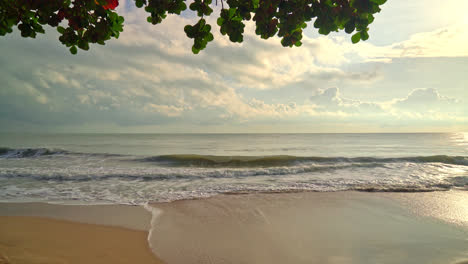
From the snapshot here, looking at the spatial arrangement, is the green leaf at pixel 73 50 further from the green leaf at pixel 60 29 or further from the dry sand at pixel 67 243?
the dry sand at pixel 67 243

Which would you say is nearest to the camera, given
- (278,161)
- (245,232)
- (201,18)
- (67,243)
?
(201,18)

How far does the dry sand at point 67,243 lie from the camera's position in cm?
332

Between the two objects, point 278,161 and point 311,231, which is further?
point 278,161

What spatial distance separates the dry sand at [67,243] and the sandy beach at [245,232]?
14 millimetres

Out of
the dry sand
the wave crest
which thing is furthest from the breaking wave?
the dry sand

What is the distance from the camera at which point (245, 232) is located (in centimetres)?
438

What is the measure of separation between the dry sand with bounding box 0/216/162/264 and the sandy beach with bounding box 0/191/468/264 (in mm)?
14

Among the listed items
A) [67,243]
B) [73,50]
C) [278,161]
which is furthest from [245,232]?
[278,161]

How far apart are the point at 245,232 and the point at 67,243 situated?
129 inches

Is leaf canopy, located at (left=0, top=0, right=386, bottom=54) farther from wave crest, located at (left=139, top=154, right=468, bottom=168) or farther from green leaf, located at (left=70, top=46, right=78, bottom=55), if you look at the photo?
wave crest, located at (left=139, top=154, right=468, bottom=168)

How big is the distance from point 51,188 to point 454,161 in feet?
75.6

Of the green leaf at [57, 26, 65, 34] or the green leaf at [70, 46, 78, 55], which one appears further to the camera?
the green leaf at [70, 46, 78, 55]

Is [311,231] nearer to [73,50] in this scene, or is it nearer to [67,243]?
[67,243]

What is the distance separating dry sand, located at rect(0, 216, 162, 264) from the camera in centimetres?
332
